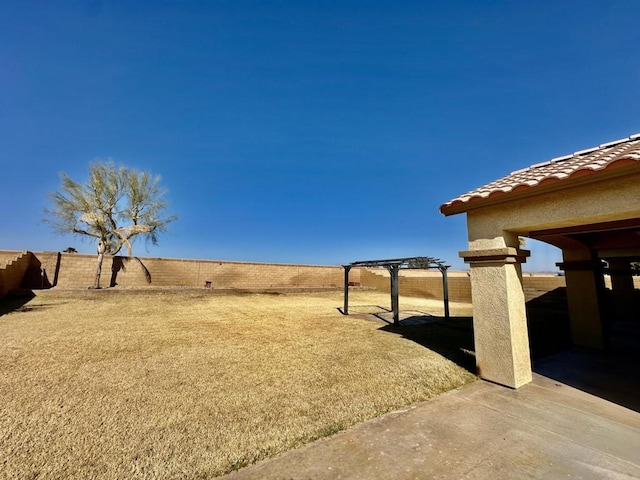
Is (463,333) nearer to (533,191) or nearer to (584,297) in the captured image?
(584,297)

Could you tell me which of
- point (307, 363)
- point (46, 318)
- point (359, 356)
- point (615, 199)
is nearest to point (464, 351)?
point (359, 356)

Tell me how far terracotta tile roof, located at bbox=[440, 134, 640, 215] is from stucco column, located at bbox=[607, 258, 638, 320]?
988cm

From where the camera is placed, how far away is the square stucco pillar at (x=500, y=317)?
14.5 feet

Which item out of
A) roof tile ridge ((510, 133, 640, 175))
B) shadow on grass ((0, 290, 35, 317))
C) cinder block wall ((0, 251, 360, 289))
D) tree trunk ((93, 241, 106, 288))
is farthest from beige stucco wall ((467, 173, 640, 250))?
tree trunk ((93, 241, 106, 288))

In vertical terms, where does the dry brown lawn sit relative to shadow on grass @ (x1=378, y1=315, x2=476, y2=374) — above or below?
above

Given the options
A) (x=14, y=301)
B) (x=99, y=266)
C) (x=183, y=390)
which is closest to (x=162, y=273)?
(x=99, y=266)

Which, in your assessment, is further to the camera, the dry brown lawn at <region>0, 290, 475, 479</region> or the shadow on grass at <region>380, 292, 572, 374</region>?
the shadow on grass at <region>380, 292, 572, 374</region>

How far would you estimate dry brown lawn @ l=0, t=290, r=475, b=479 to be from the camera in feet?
8.80

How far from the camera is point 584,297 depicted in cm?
690

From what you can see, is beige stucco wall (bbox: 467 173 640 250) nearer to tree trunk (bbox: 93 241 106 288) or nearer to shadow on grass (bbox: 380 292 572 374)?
shadow on grass (bbox: 380 292 572 374)

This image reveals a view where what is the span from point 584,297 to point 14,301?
20.4m

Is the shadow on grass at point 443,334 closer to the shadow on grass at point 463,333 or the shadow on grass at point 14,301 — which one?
the shadow on grass at point 463,333

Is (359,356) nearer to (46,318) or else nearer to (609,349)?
(609,349)

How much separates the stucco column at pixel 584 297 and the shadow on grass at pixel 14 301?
17234mm
